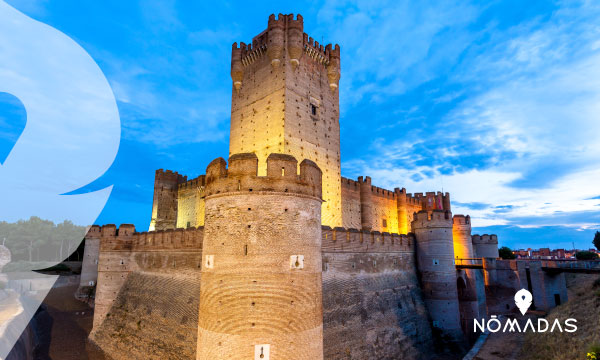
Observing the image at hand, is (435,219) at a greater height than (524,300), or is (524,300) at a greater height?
(435,219)

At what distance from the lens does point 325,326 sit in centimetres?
1254

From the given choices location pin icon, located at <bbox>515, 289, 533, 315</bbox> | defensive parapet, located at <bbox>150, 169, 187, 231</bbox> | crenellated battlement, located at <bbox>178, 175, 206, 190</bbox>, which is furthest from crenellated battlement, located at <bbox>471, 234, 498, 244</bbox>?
defensive parapet, located at <bbox>150, 169, 187, 231</bbox>

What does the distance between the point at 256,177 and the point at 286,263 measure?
2519 mm

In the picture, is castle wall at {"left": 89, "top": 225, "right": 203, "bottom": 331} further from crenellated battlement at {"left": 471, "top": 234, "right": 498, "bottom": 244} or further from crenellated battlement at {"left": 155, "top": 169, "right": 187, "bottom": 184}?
crenellated battlement at {"left": 471, "top": 234, "right": 498, "bottom": 244}

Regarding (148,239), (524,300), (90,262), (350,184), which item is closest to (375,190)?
(350,184)

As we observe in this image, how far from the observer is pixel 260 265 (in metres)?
8.28

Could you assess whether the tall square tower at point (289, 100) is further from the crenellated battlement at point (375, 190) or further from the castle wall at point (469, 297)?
the castle wall at point (469, 297)

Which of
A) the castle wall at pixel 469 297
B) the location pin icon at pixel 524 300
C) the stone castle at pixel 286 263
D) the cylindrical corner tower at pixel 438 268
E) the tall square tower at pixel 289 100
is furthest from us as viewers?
the location pin icon at pixel 524 300

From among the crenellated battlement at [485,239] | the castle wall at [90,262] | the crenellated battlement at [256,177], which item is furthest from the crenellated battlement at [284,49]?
the crenellated battlement at [485,239]

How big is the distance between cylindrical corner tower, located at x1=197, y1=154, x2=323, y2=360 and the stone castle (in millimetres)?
30

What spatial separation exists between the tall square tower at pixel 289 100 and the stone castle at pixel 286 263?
9 cm

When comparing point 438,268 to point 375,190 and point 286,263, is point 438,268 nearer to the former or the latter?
point 375,190

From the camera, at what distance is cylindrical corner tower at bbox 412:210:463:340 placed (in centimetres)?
1875

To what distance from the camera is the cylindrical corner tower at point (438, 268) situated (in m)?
18.8
